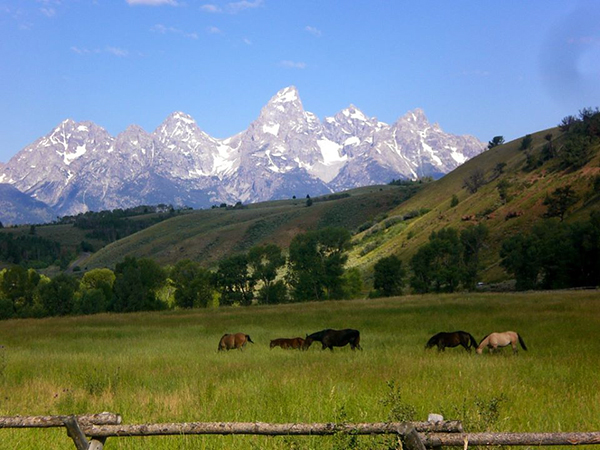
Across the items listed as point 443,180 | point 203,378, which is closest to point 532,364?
point 203,378

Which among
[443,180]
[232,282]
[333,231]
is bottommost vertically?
[232,282]

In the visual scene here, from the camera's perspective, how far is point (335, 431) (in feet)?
19.8

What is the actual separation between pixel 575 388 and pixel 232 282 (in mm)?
70660

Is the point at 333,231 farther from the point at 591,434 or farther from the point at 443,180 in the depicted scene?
the point at 443,180

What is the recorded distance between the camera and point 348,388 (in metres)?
11.6

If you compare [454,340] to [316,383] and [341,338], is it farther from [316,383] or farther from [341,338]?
[316,383]

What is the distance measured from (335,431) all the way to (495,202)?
122658 mm

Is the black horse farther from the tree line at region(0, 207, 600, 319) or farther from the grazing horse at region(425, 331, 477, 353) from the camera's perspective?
the tree line at region(0, 207, 600, 319)

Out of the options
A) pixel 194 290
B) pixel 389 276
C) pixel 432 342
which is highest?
pixel 432 342

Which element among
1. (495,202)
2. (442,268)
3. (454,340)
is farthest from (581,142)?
(454,340)

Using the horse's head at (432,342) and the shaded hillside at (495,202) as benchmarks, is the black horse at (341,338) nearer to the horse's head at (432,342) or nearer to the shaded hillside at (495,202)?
the horse's head at (432,342)

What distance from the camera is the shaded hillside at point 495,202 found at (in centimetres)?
9644

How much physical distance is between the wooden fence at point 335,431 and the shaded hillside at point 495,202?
279 ft

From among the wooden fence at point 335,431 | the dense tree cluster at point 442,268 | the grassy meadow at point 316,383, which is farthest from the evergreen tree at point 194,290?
the wooden fence at point 335,431
